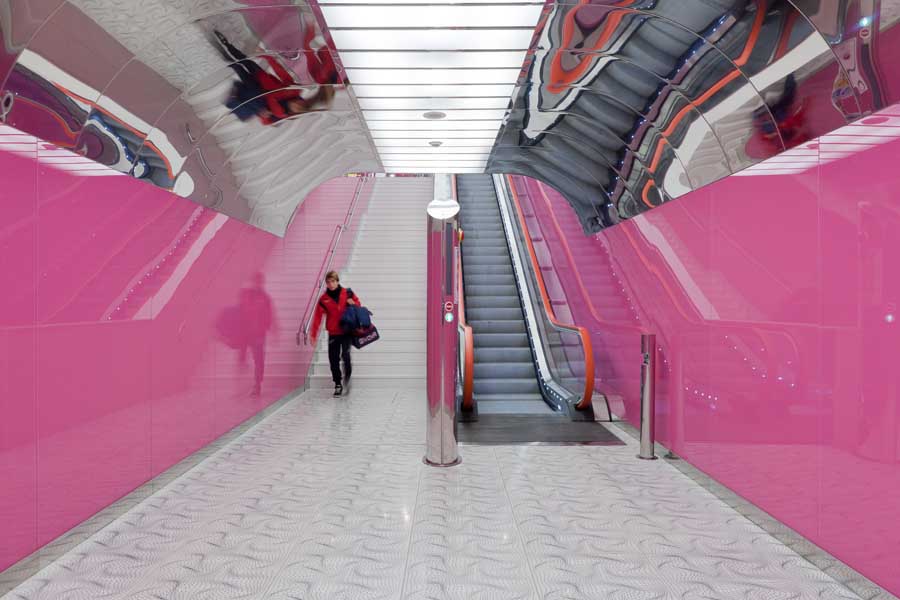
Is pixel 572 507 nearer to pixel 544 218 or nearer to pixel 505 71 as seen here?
pixel 505 71

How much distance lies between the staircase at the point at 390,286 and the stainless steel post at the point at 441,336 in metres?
4.02

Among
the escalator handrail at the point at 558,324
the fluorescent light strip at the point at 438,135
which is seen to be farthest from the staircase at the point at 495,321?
the fluorescent light strip at the point at 438,135

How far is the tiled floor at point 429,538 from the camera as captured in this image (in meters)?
2.67

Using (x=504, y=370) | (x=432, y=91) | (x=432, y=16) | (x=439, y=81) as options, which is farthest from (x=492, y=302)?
(x=432, y=16)

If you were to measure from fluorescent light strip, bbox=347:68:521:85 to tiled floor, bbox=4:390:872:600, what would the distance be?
2893 millimetres

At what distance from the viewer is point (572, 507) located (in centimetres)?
372

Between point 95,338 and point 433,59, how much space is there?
2.71 m

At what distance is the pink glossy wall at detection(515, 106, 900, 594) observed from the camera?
252cm

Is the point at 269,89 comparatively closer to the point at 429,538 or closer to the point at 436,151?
the point at 436,151

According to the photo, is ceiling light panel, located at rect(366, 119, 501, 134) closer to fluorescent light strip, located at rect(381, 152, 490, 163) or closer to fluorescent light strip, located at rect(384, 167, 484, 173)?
fluorescent light strip, located at rect(381, 152, 490, 163)

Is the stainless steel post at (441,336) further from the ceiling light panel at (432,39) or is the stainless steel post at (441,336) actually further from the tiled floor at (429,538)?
the ceiling light panel at (432,39)

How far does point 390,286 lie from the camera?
10508mm

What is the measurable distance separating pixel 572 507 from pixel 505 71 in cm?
298

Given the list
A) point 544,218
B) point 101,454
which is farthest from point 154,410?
point 544,218
